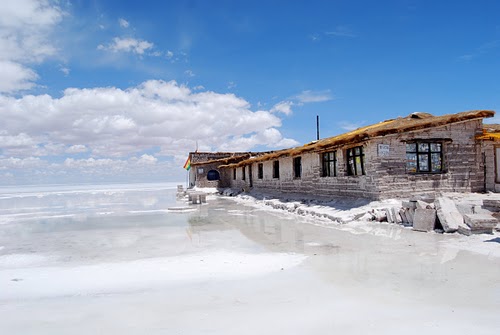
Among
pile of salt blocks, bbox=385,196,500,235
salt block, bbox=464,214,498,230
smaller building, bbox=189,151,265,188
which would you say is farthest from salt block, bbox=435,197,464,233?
smaller building, bbox=189,151,265,188

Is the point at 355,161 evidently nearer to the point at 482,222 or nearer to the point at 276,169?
the point at 482,222

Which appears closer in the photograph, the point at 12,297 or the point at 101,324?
the point at 101,324

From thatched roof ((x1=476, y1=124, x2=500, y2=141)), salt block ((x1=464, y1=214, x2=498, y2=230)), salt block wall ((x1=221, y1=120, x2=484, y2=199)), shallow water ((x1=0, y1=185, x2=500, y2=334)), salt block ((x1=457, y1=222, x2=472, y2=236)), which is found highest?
thatched roof ((x1=476, y1=124, x2=500, y2=141))

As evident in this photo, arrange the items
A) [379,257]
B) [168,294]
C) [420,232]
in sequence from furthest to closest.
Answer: [420,232] < [379,257] < [168,294]

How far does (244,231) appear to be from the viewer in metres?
11.0

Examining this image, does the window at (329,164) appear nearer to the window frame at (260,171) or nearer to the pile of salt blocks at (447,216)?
the pile of salt blocks at (447,216)

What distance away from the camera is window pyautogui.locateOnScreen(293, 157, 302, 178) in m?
20.9

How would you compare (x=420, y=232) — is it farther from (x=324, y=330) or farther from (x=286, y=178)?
(x=286, y=178)

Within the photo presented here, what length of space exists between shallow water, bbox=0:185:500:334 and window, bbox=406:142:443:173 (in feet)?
16.7

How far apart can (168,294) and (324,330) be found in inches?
92.3

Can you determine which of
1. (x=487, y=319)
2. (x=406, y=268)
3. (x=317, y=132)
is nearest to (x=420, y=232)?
(x=406, y=268)

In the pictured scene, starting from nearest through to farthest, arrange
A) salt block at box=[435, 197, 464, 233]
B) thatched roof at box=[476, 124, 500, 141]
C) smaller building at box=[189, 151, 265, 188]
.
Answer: salt block at box=[435, 197, 464, 233] → thatched roof at box=[476, 124, 500, 141] → smaller building at box=[189, 151, 265, 188]

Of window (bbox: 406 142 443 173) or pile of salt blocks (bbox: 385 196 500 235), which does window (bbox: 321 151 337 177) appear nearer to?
window (bbox: 406 142 443 173)

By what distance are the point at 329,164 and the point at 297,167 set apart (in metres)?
4.11
